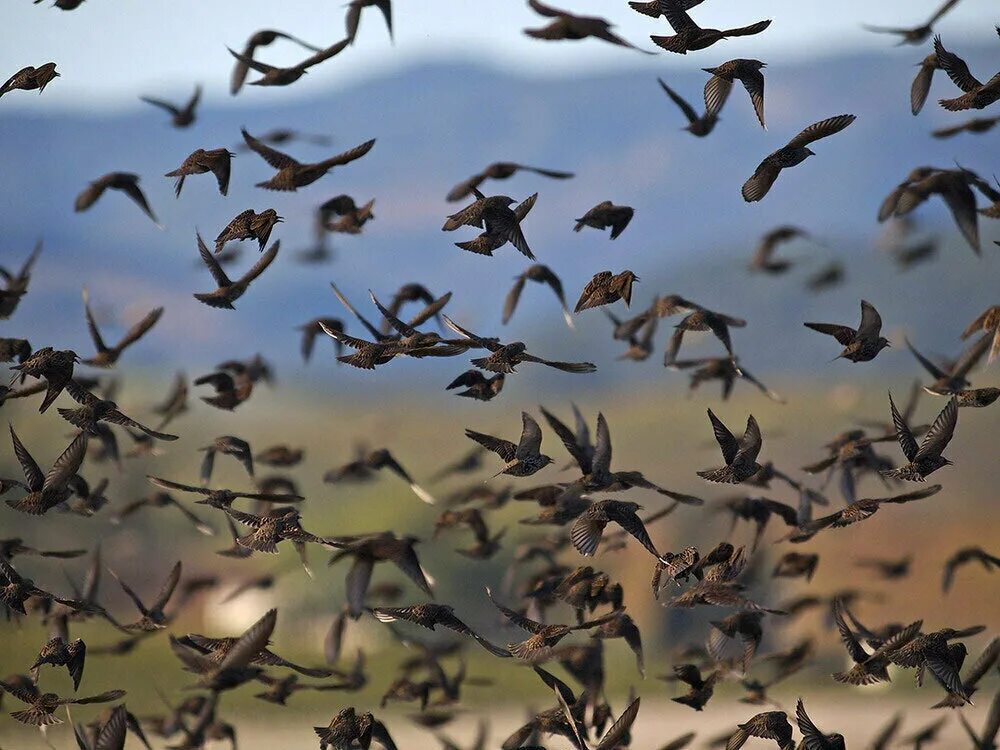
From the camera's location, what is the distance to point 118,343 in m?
4.73

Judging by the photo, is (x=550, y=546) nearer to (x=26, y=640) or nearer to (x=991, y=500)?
(x=26, y=640)

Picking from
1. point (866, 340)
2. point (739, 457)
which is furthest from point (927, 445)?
point (739, 457)

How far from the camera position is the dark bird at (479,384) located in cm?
426

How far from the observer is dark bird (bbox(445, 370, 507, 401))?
426cm

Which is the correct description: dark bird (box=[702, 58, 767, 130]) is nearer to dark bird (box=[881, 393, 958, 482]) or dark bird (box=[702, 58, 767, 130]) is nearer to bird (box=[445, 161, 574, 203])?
bird (box=[445, 161, 574, 203])

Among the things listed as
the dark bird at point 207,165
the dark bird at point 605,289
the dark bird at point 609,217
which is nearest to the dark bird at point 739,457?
the dark bird at point 605,289

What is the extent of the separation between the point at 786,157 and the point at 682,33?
59cm

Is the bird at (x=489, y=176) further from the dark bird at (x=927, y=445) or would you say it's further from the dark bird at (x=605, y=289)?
the dark bird at (x=927, y=445)

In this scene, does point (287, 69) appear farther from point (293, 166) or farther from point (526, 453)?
point (526, 453)

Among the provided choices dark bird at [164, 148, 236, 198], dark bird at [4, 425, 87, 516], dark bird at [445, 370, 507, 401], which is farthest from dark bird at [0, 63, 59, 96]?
dark bird at [445, 370, 507, 401]

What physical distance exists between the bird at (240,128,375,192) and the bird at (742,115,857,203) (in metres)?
1.47

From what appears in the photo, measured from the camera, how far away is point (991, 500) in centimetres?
2934

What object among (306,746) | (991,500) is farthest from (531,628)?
(991,500)

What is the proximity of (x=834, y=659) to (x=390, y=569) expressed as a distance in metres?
8.05
